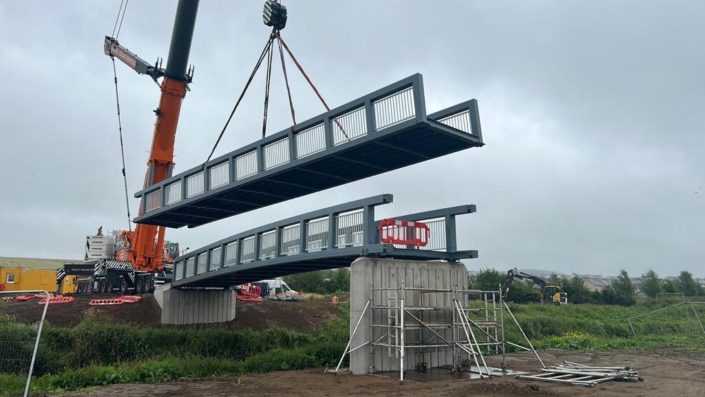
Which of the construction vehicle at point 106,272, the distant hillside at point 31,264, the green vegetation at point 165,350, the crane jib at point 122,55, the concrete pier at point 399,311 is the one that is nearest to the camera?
the green vegetation at point 165,350

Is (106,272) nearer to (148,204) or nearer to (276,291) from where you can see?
(148,204)

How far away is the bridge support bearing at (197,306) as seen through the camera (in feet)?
78.0

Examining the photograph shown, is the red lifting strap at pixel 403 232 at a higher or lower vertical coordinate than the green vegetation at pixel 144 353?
higher

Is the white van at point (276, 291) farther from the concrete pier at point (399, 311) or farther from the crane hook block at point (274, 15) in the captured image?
the crane hook block at point (274, 15)

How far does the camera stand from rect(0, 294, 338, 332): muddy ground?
21.3 metres

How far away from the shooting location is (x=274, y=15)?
17.1m

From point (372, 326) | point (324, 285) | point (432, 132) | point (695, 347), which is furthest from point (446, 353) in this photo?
point (324, 285)

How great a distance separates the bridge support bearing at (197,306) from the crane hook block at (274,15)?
520 inches

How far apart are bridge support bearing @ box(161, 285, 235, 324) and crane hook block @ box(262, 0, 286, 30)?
13.2 meters

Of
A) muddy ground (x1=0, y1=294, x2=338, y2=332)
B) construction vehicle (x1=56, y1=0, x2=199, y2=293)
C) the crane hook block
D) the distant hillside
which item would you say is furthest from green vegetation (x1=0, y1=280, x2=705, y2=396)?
the distant hillside

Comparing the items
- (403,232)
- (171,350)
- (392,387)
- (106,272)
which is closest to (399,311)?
(403,232)

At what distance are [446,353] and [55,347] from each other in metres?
12.1

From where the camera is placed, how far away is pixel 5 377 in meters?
11.7

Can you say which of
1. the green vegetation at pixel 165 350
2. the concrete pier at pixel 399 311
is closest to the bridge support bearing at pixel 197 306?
the green vegetation at pixel 165 350
